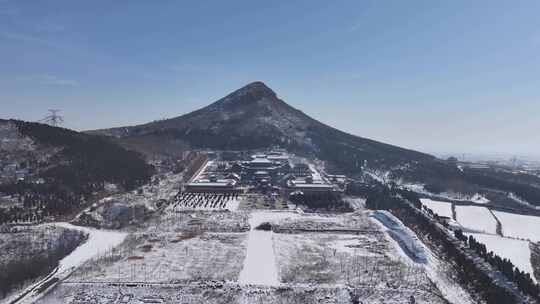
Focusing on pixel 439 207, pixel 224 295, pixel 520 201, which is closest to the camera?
pixel 224 295

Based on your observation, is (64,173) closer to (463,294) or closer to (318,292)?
(318,292)

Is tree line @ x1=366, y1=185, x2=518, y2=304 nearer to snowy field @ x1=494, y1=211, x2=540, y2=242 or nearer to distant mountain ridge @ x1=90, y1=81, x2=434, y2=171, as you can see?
snowy field @ x1=494, y1=211, x2=540, y2=242

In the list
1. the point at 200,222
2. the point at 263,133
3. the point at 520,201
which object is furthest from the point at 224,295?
the point at 263,133

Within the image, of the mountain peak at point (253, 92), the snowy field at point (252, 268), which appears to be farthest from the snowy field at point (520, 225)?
the mountain peak at point (253, 92)

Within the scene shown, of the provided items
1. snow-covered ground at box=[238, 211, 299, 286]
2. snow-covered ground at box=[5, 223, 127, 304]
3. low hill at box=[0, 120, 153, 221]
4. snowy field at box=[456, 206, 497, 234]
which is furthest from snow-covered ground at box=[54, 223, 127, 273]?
snowy field at box=[456, 206, 497, 234]

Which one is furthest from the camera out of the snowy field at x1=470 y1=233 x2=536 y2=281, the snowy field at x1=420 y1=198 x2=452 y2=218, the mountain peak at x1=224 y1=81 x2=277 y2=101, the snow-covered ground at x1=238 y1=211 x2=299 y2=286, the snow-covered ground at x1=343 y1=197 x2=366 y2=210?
the mountain peak at x1=224 y1=81 x2=277 y2=101

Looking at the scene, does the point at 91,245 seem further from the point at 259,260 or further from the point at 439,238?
the point at 439,238

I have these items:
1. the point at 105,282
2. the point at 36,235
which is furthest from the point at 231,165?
the point at 105,282
